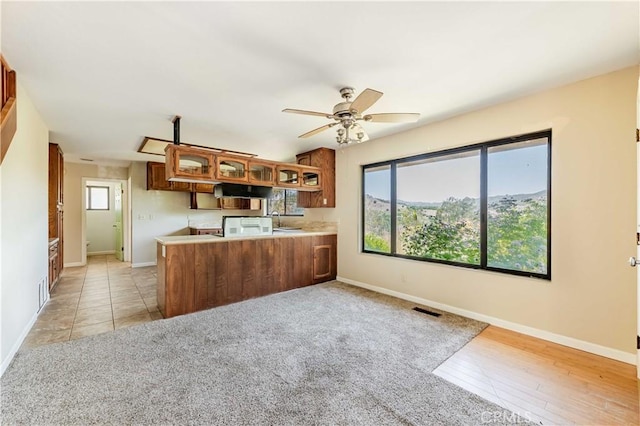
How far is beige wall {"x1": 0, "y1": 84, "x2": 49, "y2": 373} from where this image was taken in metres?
2.14

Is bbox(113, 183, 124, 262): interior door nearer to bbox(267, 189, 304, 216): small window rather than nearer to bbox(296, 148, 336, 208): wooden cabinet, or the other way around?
bbox(267, 189, 304, 216): small window

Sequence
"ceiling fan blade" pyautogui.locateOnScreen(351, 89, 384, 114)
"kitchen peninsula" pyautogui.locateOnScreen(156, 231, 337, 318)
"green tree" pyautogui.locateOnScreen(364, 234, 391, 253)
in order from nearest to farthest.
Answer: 1. "ceiling fan blade" pyautogui.locateOnScreen(351, 89, 384, 114)
2. "kitchen peninsula" pyautogui.locateOnScreen(156, 231, 337, 318)
3. "green tree" pyautogui.locateOnScreen(364, 234, 391, 253)

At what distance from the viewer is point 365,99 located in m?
2.11

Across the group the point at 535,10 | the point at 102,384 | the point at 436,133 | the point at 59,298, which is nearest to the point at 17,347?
the point at 102,384

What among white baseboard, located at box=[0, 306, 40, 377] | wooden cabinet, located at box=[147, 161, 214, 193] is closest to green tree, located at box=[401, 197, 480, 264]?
white baseboard, located at box=[0, 306, 40, 377]

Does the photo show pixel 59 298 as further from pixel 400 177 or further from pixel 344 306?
pixel 400 177

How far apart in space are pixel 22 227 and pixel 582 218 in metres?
5.12

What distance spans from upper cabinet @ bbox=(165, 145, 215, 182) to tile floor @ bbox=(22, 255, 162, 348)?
5.55 ft

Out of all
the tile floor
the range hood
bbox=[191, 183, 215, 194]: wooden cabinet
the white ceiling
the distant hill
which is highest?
the white ceiling

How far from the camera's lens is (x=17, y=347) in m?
2.34

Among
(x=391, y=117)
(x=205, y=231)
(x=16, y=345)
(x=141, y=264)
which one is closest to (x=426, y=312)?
(x=391, y=117)

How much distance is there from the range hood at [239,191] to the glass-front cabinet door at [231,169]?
0.13 m

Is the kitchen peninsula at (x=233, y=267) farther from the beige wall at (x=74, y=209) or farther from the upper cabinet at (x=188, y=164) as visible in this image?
the beige wall at (x=74, y=209)

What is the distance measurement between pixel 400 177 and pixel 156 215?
5.50 metres
